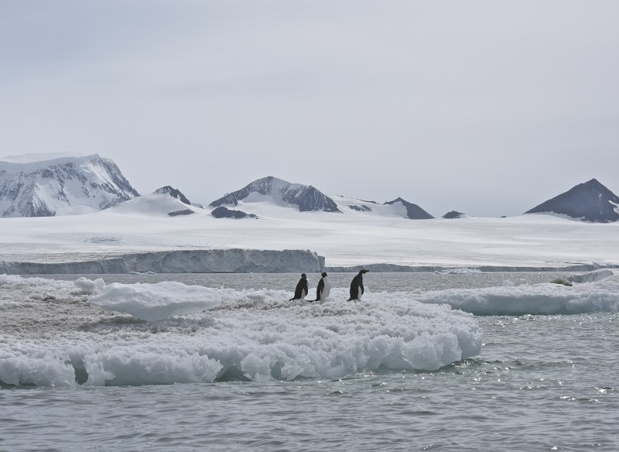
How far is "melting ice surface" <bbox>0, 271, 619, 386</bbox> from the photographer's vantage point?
15.2 metres

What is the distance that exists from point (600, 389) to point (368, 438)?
539cm

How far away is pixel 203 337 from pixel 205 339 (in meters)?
0.23

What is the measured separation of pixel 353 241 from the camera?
14550cm

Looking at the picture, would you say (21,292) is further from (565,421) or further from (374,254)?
(374,254)

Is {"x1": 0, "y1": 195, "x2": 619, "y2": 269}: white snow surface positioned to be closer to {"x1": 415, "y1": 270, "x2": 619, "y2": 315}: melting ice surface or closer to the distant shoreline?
the distant shoreline

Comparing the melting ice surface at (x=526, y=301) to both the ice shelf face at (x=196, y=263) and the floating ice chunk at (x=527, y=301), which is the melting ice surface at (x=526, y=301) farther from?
the ice shelf face at (x=196, y=263)

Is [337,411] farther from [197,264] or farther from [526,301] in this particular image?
[197,264]

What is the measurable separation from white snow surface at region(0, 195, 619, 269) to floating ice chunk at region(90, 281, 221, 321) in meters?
81.6

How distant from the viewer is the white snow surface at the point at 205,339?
1516cm

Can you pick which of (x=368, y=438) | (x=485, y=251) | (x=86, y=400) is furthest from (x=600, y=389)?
(x=485, y=251)

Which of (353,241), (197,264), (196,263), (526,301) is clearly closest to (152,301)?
(526,301)

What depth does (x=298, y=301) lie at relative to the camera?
21.3 metres

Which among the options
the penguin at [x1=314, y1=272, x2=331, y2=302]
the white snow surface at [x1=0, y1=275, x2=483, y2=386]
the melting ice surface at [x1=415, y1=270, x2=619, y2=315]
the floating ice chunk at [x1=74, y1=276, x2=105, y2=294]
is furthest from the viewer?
the melting ice surface at [x1=415, y1=270, x2=619, y2=315]

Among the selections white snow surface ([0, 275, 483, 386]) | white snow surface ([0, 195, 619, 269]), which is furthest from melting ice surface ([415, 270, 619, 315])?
white snow surface ([0, 195, 619, 269])
